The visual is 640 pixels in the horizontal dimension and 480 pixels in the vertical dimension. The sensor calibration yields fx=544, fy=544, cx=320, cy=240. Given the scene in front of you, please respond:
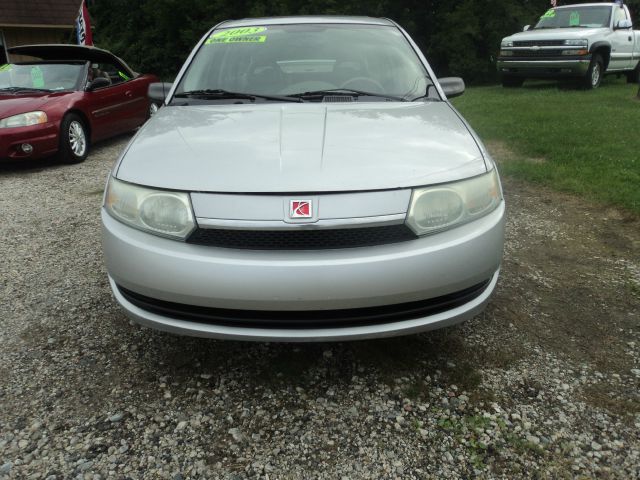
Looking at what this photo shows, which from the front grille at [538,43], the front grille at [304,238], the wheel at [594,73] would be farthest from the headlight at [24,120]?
the wheel at [594,73]

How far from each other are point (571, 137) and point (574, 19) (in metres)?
6.97

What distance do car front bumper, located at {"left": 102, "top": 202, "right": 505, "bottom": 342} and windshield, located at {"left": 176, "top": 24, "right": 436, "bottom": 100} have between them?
131cm

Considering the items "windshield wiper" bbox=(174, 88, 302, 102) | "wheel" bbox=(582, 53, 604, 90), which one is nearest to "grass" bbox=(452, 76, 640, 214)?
"wheel" bbox=(582, 53, 604, 90)

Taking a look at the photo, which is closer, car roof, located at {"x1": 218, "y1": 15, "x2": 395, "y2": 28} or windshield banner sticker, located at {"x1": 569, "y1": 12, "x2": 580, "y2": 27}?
car roof, located at {"x1": 218, "y1": 15, "x2": 395, "y2": 28}

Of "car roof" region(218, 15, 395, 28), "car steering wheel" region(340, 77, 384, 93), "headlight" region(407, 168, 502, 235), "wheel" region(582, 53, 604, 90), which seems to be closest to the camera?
"headlight" region(407, 168, 502, 235)

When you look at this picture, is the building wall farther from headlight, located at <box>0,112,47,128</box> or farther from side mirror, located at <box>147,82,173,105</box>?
side mirror, located at <box>147,82,173,105</box>

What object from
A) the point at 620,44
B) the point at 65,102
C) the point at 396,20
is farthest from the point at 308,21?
the point at 396,20

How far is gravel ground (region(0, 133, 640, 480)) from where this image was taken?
190 cm

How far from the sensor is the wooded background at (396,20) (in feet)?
63.3

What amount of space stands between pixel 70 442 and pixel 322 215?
1.24 meters

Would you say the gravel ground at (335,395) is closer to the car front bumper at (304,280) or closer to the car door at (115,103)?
the car front bumper at (304,280)

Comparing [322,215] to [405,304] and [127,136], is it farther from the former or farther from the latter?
[127,136]

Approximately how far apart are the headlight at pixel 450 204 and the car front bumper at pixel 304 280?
42 millimetres

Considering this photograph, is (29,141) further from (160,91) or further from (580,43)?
(580,43)
